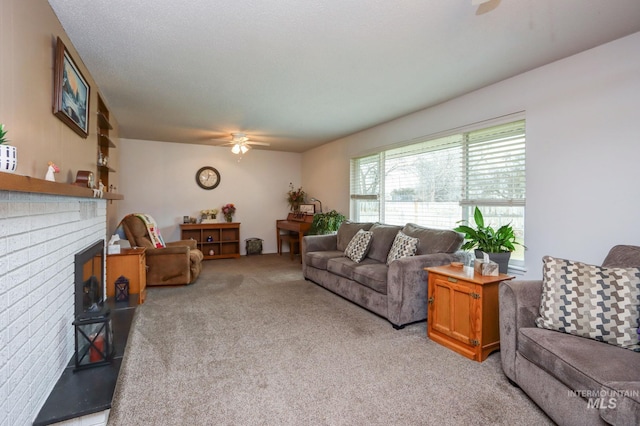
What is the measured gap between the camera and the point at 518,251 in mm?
3158

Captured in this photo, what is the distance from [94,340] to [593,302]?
3007mm

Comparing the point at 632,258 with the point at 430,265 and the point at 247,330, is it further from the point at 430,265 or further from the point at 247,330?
the point at 247,330

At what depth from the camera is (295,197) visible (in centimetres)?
732

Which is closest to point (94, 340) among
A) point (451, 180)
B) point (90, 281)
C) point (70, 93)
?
point (90, 281)

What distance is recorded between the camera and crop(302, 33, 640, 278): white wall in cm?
234

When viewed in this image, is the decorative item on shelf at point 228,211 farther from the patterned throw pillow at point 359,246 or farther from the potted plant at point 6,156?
the potted plant at point 6,156

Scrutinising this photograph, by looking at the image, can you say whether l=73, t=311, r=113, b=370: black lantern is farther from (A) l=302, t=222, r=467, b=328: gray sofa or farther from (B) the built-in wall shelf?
(B) the built-in wall shelf

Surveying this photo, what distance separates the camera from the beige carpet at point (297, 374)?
1.75 meters


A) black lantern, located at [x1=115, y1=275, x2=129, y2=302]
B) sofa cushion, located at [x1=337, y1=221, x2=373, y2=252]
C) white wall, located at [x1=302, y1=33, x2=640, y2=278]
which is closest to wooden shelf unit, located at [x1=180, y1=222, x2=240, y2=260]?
sofa cushion, located at [x1=337, y1=221, x2=373, y2=252]

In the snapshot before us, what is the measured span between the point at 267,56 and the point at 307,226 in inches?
149

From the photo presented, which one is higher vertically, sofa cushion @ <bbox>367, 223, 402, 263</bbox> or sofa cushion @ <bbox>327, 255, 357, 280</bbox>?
sofa cushion @ <bbox>367, 223, 402, 263</bbox>

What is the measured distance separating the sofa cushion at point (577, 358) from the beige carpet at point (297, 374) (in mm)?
334

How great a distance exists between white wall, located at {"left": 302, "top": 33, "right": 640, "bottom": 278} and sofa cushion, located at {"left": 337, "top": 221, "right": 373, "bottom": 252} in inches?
79.8

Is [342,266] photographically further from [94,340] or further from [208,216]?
[208,216]
